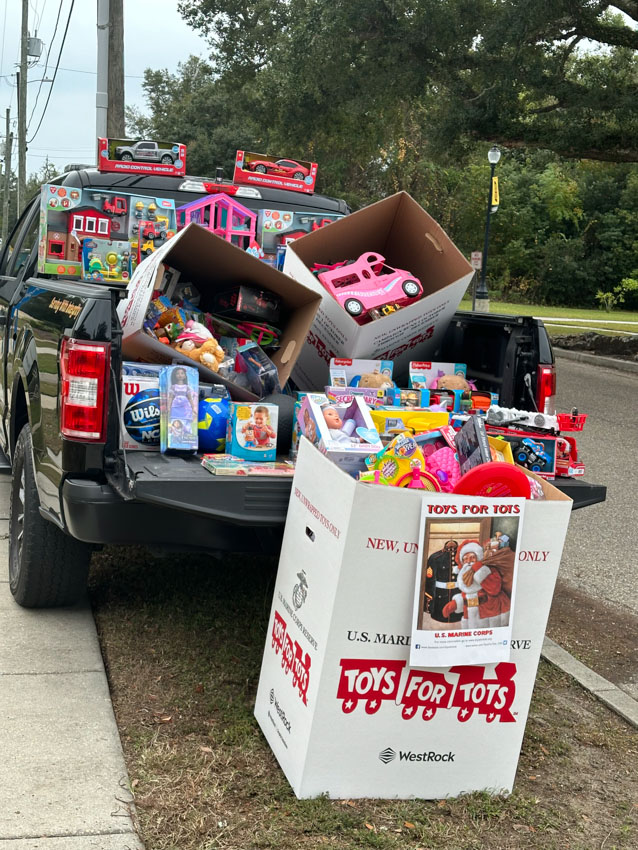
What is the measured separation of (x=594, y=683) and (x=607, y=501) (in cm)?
380

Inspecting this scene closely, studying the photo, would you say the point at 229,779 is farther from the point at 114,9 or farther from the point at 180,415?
the point at 114,9

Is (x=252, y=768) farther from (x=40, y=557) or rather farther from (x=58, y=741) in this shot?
(x=40, y=557)

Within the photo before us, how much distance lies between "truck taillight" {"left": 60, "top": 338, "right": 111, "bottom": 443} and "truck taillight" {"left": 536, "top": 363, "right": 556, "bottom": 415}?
6.53 ft

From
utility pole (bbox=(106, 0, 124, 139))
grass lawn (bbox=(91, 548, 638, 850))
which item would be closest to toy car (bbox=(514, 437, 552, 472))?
grass lawn (bbox=(91, 548, 638, 850))

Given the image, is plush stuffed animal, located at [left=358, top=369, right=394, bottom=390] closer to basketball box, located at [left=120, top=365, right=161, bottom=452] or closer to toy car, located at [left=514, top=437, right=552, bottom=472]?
toy car, located at [left=514, top=437, right=552, bottom=472]

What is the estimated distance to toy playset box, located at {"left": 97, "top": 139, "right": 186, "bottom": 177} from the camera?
5836mm

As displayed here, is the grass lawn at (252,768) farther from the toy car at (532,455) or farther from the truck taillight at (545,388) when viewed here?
the truck taillight at (545,388)

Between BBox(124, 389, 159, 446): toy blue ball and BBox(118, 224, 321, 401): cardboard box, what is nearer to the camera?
BBox(124, 389, 159, 446): toy blue ball

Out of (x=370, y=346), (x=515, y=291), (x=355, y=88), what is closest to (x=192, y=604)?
(x=370, y=346)

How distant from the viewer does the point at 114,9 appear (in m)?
13.9

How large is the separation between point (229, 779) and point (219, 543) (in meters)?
0.92

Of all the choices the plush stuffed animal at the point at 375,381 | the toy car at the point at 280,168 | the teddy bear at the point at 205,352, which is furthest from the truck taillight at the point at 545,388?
the toy car at the point at 280,168

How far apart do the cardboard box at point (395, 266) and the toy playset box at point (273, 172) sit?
1.18m

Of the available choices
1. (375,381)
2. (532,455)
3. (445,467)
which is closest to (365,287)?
(375,381)
